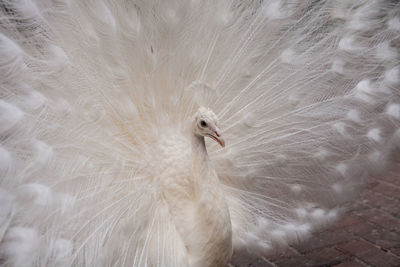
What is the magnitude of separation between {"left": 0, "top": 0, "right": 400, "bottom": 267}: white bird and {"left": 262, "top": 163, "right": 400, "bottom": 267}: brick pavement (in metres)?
0.54

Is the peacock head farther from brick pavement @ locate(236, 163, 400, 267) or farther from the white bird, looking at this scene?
brick pavement @ locate(236, 163, 400, 267)

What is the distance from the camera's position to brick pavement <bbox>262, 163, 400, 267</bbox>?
9.66 ft

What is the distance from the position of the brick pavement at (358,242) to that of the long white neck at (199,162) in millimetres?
1284

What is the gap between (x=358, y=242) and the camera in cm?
318

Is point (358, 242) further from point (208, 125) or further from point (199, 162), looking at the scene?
point (208, 125)

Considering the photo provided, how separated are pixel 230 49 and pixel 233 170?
2.42 ft

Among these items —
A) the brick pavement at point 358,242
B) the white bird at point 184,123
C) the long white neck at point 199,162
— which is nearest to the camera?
the white bird at point 184,123

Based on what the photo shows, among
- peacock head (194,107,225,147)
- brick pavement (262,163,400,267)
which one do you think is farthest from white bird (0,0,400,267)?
brick pavement (262,163,400,267)

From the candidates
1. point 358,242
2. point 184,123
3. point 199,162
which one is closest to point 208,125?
point 199,162

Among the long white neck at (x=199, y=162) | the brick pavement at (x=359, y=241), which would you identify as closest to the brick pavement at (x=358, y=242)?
the brick pavement at (x=359, y=241)

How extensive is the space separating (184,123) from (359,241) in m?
1.88

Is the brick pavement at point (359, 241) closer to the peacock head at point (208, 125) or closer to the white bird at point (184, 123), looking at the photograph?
the white bird at point (184, 123)

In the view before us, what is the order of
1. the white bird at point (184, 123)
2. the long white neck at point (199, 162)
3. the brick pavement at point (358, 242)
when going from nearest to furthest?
the white bird at point (184, 123) < the long white neck at point (199, 162) < the brick pavement at point (358, 242)

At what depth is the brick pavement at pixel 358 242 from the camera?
2.94 meters
